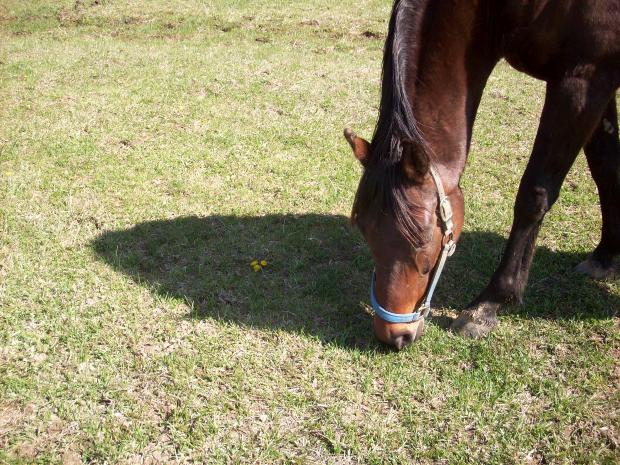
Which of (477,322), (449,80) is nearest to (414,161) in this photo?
(449,80)

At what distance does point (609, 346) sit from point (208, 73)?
5.50m

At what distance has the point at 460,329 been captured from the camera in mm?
2760

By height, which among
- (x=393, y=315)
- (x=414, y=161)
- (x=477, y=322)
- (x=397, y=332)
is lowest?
(x=477, y=322)

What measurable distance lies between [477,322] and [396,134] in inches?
46.7

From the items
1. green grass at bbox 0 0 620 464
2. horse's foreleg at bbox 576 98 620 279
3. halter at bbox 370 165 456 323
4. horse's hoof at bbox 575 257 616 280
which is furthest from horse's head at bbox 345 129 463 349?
horse's hoof at bbox 575 257 616 280

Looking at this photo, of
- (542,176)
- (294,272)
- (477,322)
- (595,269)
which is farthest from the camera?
(294,272)

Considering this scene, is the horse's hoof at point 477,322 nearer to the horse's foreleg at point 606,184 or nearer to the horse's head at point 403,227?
the horse's head at point 403,227

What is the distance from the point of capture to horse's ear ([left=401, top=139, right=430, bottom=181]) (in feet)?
6.87

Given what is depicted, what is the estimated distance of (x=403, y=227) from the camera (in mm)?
2266

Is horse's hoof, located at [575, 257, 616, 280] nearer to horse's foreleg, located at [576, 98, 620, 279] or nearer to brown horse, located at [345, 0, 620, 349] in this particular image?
horse's foreleg, located at [576, 98, 620, 279]

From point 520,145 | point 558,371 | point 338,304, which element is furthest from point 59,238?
point 520,145

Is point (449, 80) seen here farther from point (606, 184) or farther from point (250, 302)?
point (250, 302)

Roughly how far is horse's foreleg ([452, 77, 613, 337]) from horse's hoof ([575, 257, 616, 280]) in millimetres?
733

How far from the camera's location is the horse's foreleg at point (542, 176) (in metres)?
2.33
